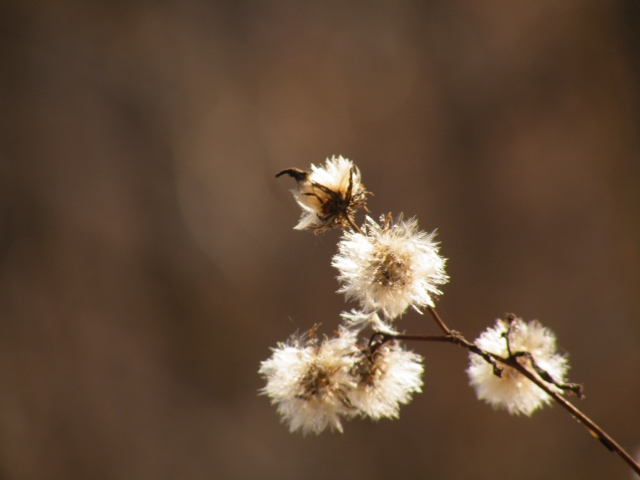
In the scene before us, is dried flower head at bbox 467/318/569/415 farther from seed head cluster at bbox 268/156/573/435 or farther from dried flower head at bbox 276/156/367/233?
dried flower head at bbox 276/156/367/233

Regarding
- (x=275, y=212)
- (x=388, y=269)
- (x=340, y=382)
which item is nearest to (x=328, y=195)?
(x=388, y=269)

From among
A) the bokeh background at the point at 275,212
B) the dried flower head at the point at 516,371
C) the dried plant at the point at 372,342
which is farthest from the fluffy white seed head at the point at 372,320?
the bokeh background at the point at 275,212

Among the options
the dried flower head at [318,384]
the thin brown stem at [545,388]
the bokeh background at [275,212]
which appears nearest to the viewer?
the thin brown stem at [545,388]

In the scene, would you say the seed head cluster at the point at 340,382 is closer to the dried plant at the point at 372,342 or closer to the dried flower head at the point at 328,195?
the dried plant at the point at 372,342

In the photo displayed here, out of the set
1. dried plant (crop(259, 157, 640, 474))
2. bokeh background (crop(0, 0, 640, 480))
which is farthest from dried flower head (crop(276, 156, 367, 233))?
bokeh background (crop(0, 0, 640, 480))

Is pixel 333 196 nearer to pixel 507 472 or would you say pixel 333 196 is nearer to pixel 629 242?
pixel 507 472

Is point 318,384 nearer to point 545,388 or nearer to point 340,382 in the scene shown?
point 340,382

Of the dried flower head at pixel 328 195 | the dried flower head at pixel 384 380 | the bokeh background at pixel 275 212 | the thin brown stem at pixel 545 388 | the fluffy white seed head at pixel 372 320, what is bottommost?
the thin brown stem at pixel 545 388
